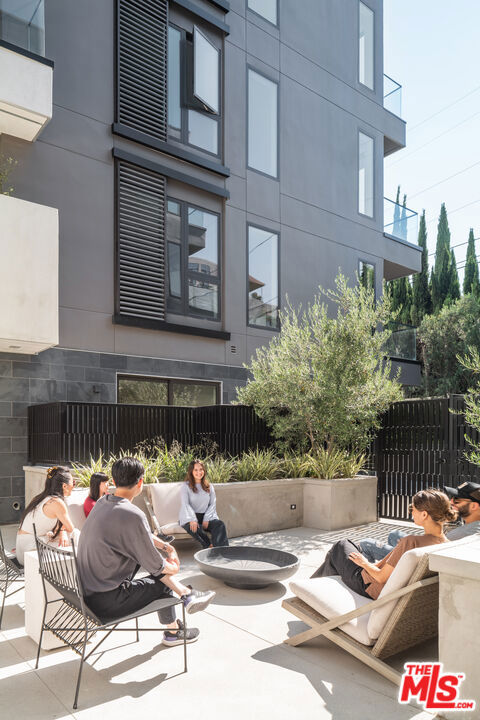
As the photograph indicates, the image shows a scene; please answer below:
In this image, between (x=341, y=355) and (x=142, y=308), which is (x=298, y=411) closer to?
(x=341, y=355)

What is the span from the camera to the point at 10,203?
8898mm

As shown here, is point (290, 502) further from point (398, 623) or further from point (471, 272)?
point (471, 272)

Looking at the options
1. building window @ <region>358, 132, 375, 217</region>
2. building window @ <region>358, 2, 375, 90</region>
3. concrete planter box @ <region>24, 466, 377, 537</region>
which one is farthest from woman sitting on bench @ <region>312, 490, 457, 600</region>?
building window @ <region>358, 2, 375, 90</region>

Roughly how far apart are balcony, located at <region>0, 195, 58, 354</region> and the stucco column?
733 centimetres

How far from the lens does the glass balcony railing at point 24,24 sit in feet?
31.7

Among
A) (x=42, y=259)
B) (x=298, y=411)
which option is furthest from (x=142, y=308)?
(x=298, y=411)

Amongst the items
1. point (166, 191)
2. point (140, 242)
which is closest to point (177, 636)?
point (140, 242)

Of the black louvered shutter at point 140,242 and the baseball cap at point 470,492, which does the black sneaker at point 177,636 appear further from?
the black louvered shutter at point 140,242

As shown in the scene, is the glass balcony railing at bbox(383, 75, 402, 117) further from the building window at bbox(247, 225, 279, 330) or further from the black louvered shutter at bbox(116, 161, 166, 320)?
the black louvered shutter at bbox(116, 161, 166, 320)

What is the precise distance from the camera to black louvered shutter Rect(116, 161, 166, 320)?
11.6m

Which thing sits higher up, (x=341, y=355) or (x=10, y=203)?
(x=10, y=203)

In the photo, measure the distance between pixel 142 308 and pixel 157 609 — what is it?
27.9ft

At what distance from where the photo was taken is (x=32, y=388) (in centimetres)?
1025

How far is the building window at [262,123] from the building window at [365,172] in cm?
364
